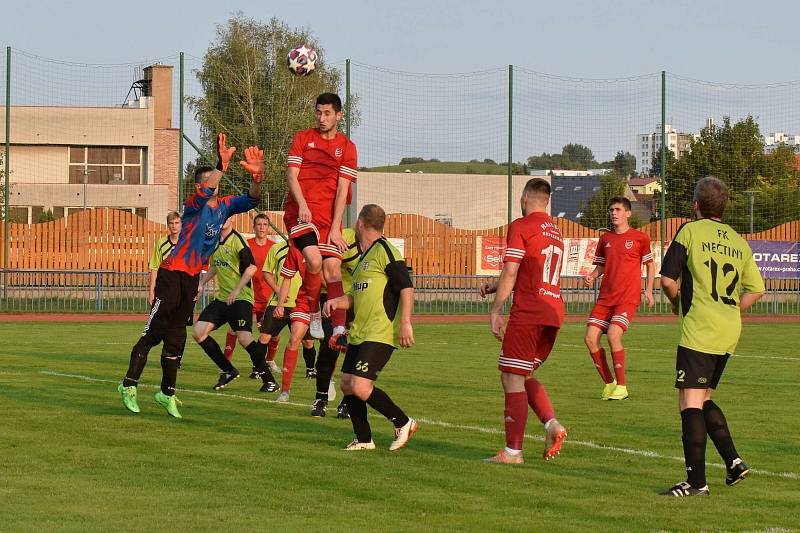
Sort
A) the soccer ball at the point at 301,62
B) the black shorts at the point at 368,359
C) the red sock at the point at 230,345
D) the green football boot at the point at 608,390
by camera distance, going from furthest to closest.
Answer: the red sock at the point at 230,345 < the green football boot at the point at 608,390 < the soccer ball at the point at 301,62 < the black shorts at the point at 368,359

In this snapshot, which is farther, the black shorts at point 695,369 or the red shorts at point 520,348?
the red shorts at point 520,348

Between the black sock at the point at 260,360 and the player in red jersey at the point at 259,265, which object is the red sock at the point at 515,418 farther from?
the player in red jersey at the point at 259,265

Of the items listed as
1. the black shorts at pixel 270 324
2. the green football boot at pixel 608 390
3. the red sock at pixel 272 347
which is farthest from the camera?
the red sock at pixel 272 347

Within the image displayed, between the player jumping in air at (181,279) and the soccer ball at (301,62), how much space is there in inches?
84.9

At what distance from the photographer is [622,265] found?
15.4 metres

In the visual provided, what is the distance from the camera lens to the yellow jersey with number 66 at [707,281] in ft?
27.3

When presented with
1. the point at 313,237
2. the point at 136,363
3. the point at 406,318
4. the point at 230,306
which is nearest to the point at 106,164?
the point at 230,306

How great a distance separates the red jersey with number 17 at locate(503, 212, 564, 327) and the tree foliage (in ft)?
89.8

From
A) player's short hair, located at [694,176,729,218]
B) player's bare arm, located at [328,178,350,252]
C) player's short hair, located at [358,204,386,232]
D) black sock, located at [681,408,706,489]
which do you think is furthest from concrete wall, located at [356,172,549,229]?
black sock, located at [681,408,706,489]

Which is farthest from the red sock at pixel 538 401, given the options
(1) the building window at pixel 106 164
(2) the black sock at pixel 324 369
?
(1) the building window at pixel 106 164

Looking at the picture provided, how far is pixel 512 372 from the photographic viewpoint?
31.2ft

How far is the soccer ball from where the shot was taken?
14281 mm

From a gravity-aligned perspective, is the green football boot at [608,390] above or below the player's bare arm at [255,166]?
below

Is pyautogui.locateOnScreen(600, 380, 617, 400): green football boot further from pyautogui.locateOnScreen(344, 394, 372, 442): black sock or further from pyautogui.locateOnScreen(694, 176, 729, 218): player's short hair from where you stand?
pyautogui.locateOnScreen(694, 176, 729, 218): player's short hair
